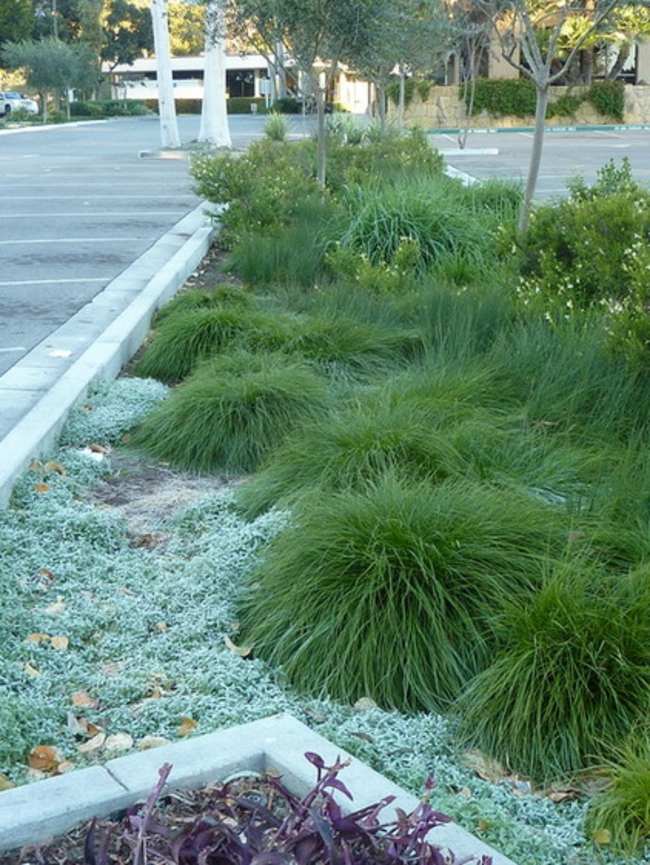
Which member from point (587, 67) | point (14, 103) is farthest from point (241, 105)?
point (587, 67)

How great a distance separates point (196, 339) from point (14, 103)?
71840mm

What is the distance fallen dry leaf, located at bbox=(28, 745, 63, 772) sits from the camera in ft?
11.3

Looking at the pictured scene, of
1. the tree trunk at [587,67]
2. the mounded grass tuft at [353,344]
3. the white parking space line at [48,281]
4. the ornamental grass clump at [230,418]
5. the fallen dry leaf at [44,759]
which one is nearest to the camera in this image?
the fallen dry leaf at [44,759]

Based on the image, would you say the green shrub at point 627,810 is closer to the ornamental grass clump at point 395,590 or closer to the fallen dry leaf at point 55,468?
the ornamental grass clump at point 395,590

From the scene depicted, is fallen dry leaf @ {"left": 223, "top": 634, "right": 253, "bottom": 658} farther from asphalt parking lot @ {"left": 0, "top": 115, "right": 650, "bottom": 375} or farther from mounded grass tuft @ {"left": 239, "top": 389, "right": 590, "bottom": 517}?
asphalt parking lot @ {"left": 0, "top": 115, "right": 650, "bottom": 375}

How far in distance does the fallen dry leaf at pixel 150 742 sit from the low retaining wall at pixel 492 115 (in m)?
46.1

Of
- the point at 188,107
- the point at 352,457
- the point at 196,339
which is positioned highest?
the point at 352,457

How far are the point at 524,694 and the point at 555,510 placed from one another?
45.0 inches

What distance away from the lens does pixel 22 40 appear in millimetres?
71750

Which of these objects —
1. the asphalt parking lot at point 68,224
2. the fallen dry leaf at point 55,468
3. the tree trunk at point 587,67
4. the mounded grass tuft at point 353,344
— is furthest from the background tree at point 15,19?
the fallen dry leaf at point 55,468

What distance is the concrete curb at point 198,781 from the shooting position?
8.80ft

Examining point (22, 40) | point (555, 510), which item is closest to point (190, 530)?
point (555, 510)

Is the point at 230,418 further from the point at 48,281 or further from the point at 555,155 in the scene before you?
the point at 555,155

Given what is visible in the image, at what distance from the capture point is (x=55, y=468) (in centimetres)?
601
